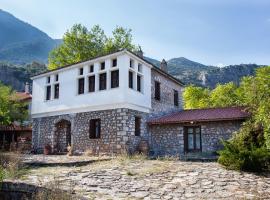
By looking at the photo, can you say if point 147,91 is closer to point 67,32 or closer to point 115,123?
point 115,123

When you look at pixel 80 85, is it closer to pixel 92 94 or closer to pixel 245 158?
pixel 92 94

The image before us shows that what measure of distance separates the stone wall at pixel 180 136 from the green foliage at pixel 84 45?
575 inches

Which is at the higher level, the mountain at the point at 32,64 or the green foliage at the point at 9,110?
the mountain at the point at 32,64

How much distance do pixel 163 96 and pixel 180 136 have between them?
356 centimetres

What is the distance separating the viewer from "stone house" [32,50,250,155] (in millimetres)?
16062

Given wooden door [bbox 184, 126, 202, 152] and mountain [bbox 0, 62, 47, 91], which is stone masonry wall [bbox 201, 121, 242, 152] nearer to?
wooden door [bbox 184, 126, 202, 152]

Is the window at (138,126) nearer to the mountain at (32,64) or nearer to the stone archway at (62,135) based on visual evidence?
the stone archway at (62,135)

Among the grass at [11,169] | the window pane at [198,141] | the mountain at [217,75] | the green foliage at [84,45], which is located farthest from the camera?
the mountain at [217,75]

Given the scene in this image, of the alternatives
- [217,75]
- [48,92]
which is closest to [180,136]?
[48,92]

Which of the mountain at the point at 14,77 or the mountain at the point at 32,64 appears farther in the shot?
the mountain at the point at 32,64

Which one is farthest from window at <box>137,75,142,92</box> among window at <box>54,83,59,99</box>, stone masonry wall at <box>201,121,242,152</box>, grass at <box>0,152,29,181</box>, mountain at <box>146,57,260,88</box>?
mountain at <box>146,57,260,88</box>

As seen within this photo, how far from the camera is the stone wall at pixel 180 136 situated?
16.0 metres

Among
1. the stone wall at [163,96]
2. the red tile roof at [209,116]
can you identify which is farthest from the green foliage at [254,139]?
the stone wall at [163,96]

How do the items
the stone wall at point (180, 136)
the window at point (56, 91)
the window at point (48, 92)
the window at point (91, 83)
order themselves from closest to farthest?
1. the stone wall at point (180, 136)
2. the window at point (91, 83)
3. the window at point (56, 91)
4. the window at point (48, 92)
